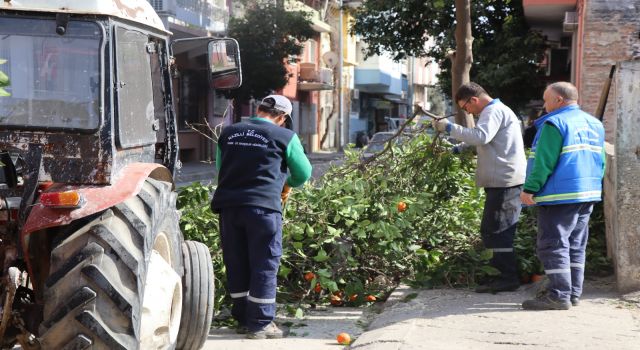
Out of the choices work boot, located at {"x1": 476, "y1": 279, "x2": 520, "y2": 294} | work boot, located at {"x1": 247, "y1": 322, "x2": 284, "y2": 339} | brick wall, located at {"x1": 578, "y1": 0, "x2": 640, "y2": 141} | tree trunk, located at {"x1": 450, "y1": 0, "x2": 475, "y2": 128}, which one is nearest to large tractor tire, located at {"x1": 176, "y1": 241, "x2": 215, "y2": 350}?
work boot, located at {"x1": 247, "y1": 322, "x2": 284, "y2": 339}

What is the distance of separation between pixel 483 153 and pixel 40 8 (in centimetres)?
404

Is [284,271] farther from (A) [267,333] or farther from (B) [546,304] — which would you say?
(B) [546,304]

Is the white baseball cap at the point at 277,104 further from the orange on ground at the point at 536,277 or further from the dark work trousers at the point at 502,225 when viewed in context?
the orange on ground at the point at 536,277

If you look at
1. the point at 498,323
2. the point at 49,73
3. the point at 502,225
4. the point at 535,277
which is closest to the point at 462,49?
the point at 535,277

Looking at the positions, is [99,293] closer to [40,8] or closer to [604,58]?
[40,8]

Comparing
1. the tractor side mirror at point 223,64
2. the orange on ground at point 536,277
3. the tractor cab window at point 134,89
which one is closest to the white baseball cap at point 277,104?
the tractor side mirror at point 223,64

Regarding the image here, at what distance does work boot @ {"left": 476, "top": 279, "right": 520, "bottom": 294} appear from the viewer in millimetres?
7742

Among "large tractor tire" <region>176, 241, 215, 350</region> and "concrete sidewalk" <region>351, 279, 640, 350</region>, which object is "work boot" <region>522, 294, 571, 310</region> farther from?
"large tractor tire" <region>176, 241, 215, 350</region>

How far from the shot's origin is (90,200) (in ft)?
14.3

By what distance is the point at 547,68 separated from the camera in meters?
30.8

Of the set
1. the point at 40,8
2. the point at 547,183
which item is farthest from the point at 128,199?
the point at 547,183

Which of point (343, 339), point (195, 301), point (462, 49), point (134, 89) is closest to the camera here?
point (134, 89)

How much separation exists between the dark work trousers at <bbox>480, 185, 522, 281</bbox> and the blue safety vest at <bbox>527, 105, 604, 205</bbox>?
66 centimetres

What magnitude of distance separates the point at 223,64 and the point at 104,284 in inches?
99.3
